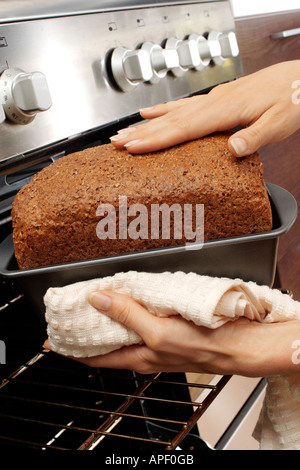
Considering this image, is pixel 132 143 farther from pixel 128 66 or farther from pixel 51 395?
pixel 51 395

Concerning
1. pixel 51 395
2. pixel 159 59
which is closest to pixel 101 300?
pixel 51 395

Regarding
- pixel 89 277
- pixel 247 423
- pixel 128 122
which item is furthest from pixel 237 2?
pixel 247 423

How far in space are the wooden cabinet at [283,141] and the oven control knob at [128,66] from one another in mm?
502

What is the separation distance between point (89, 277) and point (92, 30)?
1.39 ft

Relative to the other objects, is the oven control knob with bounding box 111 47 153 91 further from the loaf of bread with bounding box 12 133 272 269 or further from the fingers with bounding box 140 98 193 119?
the loaf of bread with bounding box 12 133 272 269

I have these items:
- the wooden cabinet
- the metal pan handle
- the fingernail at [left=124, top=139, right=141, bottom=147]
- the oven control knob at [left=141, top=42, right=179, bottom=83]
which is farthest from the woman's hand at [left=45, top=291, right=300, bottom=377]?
the metal pan handle

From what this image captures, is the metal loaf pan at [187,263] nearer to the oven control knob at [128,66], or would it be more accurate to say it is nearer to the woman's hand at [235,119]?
the woman's hand at [235,119]

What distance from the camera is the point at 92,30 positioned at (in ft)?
2.57

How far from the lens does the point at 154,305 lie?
56 cm


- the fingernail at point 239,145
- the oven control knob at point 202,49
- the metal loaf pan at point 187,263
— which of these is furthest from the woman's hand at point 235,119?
the oven control knob at point 202,49

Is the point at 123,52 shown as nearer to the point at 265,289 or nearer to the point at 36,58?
the point at 36,58

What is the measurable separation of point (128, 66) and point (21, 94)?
233mm

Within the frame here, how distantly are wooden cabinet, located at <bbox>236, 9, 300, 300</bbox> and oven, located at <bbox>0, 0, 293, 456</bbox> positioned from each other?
207 millimetres

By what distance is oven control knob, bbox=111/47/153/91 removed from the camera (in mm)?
804
